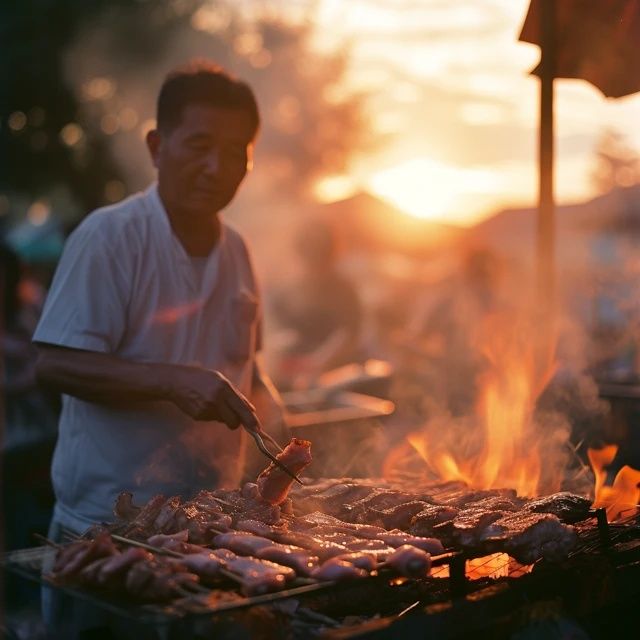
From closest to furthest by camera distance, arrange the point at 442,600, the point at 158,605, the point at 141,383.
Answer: the point at 158,605 → the point at 442,600 → the point at 141,383

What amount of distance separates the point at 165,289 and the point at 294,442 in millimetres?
1253

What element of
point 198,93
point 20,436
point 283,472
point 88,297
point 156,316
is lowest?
point 20,436

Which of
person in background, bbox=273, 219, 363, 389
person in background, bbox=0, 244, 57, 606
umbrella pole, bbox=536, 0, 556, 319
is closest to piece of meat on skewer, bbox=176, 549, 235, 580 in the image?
umbrella pole, bbox=536, 0, 556, 319

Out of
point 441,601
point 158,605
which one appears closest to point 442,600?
point 441,601

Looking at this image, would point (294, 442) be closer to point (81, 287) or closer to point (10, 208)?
point (81, 287)

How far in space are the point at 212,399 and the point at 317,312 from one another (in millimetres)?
6928

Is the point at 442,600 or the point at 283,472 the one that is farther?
the point at 283,472

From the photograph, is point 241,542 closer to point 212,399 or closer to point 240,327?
point 212,399

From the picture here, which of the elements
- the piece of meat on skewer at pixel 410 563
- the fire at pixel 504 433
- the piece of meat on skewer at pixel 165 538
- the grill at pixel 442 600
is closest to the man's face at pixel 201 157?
the fire at pixel 504 433

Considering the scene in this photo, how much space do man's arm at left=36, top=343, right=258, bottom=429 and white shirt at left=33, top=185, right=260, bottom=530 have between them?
3.6 inches

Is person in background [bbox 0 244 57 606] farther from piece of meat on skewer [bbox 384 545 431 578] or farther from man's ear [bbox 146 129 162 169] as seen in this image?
piece of meat on skewer [bbox 384 545 431 578]

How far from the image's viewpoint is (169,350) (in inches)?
170

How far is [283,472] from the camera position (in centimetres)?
332

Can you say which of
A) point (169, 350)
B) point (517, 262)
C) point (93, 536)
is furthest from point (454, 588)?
point (517, 262)
